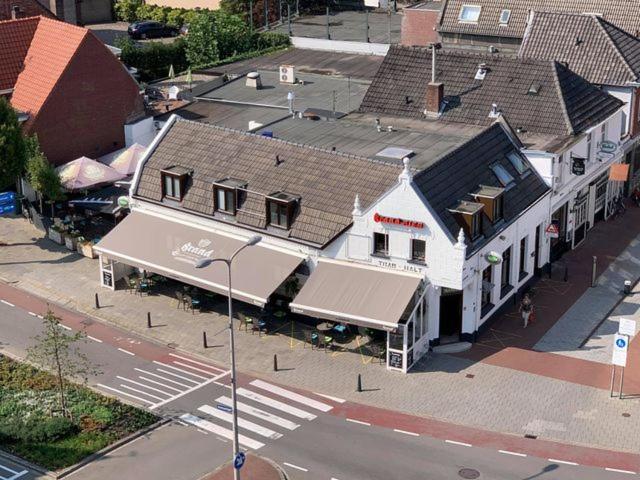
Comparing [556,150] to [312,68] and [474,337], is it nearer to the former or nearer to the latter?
[474,337]

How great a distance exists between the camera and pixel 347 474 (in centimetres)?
4700

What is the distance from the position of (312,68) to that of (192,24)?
1695 centimetres

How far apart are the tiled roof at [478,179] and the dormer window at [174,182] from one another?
1511 cm

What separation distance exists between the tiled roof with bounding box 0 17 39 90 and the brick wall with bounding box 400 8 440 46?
37016 mm

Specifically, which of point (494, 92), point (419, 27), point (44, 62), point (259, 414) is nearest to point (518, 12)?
point (419, 27)

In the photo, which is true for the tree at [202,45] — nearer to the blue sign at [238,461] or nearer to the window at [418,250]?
the window at [418,250]

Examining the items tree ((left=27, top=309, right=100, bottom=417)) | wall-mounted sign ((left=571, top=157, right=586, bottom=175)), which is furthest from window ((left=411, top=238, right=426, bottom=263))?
tree ((left=27, top=309, right=100, bottom=417))

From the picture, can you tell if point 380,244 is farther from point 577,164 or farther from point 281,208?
point 577,164

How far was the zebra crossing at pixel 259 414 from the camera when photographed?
50500 millimetres

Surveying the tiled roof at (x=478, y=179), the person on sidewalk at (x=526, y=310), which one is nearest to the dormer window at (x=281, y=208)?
the tiled roof at (x=478, y=179)

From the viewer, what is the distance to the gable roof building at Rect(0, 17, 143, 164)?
255ft

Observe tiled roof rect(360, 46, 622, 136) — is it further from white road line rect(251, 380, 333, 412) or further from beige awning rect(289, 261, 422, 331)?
white road line rect(251, 380, 333, 412)

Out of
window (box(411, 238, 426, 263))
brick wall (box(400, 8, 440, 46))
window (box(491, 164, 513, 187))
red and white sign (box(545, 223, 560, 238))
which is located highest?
brick wall (box(400, 8, 440, 46))

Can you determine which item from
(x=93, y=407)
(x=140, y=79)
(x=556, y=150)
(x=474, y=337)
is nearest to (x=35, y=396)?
(x=93, y=407)
